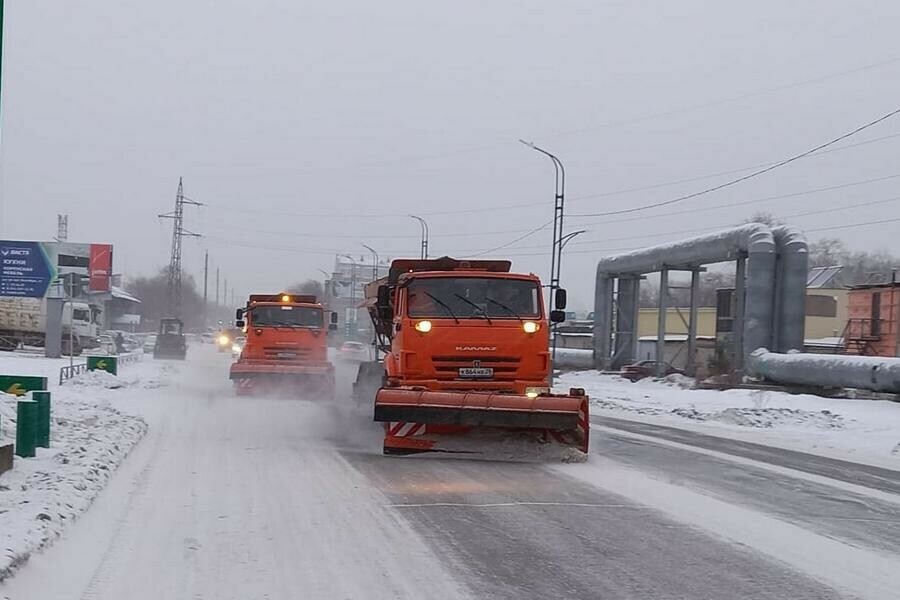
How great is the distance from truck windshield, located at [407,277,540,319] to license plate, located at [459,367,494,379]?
78cm

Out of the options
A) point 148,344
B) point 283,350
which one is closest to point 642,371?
point 283,350

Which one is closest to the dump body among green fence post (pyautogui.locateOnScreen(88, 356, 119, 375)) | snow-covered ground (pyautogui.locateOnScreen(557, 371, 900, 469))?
green fence post (pyautogui.locateOnScreen(88, 356, 119, 375))

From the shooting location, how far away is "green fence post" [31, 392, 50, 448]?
10.9 meters

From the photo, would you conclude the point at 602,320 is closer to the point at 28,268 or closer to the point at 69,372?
the point at 28,268

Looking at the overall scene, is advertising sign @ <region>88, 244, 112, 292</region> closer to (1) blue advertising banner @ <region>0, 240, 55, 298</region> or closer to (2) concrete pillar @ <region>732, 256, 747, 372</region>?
(1) blue advertising banner @ <region>0, 240, 55, 298</region>

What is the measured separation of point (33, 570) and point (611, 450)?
10.0m

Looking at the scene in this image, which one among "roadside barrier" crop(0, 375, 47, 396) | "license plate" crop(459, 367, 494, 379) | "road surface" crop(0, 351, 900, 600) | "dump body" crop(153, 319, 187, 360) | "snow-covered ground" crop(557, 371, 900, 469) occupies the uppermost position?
"license plate" crop(459, 367, 494, 379)

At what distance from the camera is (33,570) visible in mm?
6156

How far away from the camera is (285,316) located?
24.5 metres

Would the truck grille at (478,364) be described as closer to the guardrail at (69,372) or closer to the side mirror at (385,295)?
the side mirror at (385,295)

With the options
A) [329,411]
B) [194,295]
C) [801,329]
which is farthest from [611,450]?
[194,295]

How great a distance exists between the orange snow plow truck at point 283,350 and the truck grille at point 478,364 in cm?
1107

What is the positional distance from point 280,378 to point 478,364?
1141 cm

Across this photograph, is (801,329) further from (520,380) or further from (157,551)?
(157,551)
